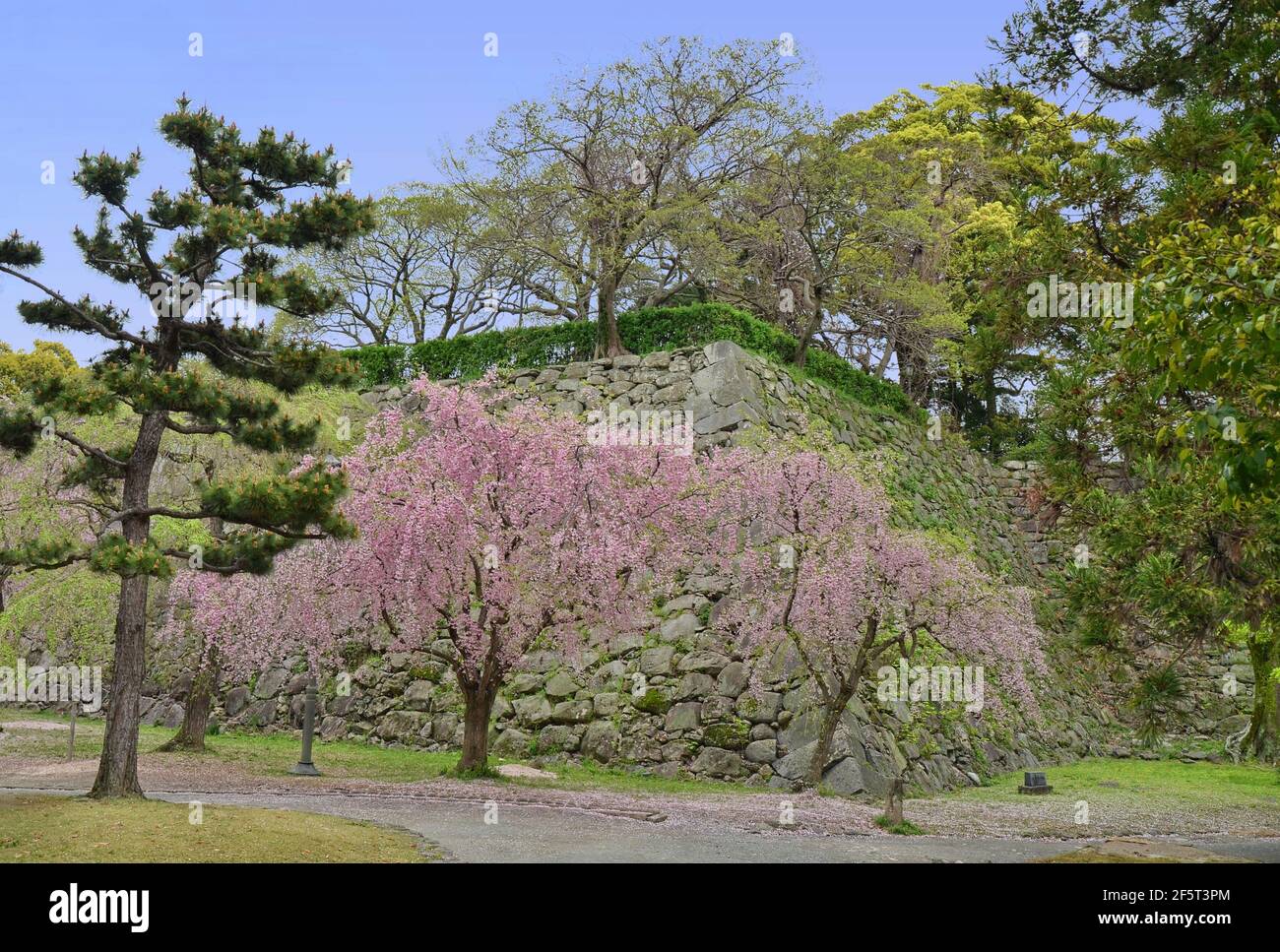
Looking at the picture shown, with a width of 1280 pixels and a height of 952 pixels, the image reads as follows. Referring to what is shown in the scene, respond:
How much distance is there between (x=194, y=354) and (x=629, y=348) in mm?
15173

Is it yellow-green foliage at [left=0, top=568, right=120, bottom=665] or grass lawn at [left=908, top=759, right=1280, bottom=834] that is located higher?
yellow-green foliage at [left=0, top=568, right=120, bottom=665]

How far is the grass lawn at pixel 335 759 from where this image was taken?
19.6 m

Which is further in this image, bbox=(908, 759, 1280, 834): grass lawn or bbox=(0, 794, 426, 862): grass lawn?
bbox=(908, 759, 1280, 834): grass lawn

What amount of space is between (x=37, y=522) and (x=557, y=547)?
10.5m

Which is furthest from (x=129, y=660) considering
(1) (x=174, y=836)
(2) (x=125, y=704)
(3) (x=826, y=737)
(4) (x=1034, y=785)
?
(4) (x=1034, y=785)

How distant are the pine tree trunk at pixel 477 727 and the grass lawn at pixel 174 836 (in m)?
5.86

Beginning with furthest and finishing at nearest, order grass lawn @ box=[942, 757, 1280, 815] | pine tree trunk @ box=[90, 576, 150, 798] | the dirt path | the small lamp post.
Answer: the small lamp post, grass lawn @ box=[942, 757, 1280, 815], pine tree trunk @ box=[90, 576, 150, 798], the dirt path

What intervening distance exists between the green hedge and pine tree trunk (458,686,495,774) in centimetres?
1209

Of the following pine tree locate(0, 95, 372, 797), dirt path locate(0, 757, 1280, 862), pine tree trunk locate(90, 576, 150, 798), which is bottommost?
dirt path locate(0, 757, 1280, 862)

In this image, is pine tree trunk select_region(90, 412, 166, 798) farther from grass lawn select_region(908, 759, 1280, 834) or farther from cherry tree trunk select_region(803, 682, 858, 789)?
cherry tree trunk select_region(803, 682, 858, 789)

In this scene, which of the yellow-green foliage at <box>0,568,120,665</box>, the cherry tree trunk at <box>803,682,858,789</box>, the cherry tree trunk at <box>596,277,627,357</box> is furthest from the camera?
the cherry tree trunk at <box>596,277,627,357</box>

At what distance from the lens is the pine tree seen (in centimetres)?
1376

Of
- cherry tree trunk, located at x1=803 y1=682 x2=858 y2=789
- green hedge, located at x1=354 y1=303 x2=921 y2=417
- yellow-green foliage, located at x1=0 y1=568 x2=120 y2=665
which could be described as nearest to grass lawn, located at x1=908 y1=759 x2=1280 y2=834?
cherry tree trunk, located at x1=803 y1=682 x2=858 y2=789

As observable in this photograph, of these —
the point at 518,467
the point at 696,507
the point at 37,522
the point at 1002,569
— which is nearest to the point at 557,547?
the point at 518,467
